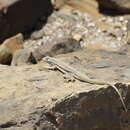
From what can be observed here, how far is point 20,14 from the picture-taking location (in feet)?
37.5

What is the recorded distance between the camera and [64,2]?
496 inches

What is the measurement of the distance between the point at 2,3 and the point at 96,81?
5.98m

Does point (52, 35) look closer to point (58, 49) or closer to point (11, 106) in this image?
point (58, 49)

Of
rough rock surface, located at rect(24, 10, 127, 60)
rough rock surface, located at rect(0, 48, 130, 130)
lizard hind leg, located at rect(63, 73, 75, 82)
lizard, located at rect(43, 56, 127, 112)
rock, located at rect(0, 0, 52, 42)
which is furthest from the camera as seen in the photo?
rock, located at rect(0, 0, 52, 42)

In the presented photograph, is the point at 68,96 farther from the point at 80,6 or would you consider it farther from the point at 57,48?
the point at 80,6

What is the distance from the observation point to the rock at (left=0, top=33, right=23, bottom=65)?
31.2ft

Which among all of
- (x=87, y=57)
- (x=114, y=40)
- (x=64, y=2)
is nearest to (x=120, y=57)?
(x=87, y=57)

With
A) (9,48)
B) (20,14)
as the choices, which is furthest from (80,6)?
(9,48)

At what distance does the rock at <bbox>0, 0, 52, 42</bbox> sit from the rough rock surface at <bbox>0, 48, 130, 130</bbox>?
5.11 metres

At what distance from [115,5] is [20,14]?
2454mm

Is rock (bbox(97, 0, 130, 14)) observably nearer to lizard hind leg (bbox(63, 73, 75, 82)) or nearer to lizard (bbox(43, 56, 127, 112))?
lizard (bbox(43, 56, 127, 112))

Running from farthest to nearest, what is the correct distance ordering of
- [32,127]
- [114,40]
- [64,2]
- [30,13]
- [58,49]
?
[64,2]
[30,13]
[114,40]
[58,49]
[32,127]

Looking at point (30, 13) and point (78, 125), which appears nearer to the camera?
point (78, 125)

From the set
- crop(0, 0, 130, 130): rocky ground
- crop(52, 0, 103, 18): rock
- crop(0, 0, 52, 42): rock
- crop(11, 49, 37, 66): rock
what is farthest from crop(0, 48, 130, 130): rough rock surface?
crop(52, 0, 103, 18): rock
